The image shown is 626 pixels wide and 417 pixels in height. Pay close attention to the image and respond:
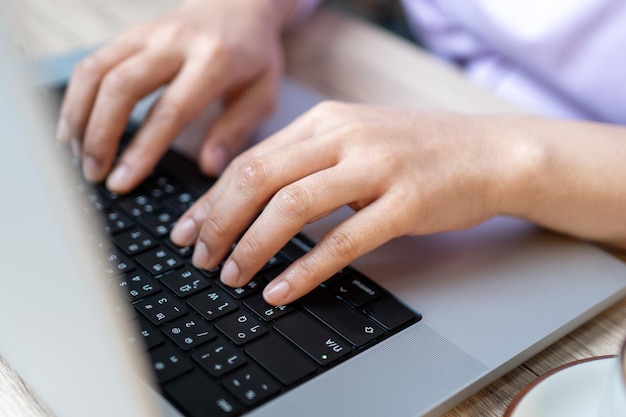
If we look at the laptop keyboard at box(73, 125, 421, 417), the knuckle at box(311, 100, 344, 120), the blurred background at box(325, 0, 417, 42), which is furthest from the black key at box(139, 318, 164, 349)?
the blurred background at box(325, 0, 417, 42)

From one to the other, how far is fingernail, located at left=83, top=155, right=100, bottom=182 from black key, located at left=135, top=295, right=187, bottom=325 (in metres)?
0.18

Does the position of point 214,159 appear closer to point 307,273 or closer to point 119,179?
point 119,179

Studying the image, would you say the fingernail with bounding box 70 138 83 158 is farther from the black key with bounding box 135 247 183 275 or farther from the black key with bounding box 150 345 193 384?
the black key with bounding box 150 345 193 384

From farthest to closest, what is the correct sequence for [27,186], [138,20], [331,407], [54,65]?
[138,20] → [54,65] → [331,407] → [27,186]

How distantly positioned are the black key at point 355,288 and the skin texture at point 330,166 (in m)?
0.01

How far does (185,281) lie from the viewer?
0.45m

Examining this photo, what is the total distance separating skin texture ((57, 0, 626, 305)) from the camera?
0.46 m

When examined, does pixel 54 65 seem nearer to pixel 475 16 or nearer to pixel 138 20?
pixel 138 20

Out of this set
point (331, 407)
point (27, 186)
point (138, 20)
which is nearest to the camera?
point (27, 186)

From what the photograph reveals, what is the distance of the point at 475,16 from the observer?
75cm

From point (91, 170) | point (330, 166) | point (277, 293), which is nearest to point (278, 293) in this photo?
point (277, 293)

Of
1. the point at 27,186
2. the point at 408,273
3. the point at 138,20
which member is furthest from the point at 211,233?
the point at 138,20

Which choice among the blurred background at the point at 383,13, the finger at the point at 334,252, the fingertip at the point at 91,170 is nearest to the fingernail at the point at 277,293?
the finger at the point at 334,252

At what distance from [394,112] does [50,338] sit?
1.10 ft
